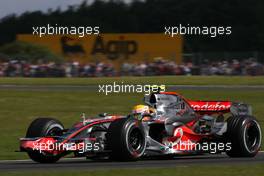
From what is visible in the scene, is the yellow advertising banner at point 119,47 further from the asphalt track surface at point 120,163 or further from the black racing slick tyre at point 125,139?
the black racing slick tyre at point 125,139

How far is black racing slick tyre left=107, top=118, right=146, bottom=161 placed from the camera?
612 inches

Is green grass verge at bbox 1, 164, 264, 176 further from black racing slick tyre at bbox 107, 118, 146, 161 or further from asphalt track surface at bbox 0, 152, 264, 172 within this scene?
black racing slick tyre at bbox 107, 118, 146, 161

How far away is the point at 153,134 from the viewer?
17000mm

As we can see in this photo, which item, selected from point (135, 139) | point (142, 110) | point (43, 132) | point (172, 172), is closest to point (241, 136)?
point (142, 110)

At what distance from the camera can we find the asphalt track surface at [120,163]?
15.2 meters

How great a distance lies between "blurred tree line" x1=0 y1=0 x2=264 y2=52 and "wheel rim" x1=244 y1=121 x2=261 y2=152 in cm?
6982

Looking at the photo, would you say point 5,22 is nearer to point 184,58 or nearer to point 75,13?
point 75,13

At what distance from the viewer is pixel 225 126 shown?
698 inches

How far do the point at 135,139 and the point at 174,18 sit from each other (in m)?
76.6

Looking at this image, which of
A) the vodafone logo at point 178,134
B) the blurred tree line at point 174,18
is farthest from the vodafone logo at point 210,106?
the blurred tree line at point 174,18

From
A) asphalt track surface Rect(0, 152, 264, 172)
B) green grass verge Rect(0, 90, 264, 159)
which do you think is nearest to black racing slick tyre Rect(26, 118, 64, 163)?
asphalt track surface Rect(0, 152, 264, 172)

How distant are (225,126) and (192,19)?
73.0 m

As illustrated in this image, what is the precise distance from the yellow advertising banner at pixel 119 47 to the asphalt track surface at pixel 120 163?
135ft

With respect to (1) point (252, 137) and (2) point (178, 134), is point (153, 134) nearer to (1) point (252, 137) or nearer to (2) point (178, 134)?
(2) point (178, 134)
